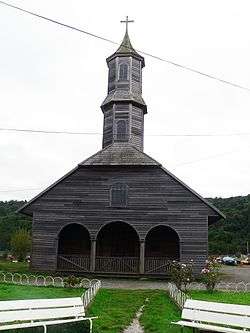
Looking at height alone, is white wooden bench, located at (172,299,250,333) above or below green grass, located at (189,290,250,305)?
above

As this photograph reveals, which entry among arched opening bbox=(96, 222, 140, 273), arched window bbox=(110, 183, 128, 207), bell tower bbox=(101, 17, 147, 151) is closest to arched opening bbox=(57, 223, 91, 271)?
arched opening bbox=(96, 222, 140, 273)

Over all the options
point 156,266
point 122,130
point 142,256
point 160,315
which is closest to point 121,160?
point 122,130

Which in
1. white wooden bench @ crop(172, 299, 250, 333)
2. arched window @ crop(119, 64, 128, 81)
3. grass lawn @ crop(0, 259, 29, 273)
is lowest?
grass lawn @ crop(0, 259, 29, 273)

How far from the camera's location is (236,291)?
22906mm

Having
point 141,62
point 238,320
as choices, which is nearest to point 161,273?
point 141,62

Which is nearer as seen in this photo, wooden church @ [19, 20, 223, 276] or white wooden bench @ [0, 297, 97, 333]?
white wooden bench @ [0, 297, 97, 333]

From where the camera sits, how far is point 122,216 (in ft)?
102

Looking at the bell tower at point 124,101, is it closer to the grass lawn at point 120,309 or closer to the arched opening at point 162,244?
the arched opening at point 162,244

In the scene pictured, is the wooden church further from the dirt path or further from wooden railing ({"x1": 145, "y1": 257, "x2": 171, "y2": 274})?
the dirt path

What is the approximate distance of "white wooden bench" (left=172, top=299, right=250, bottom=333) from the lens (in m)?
9.70

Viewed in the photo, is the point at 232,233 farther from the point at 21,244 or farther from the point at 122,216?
the point at 122,216

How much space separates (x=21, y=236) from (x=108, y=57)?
774 inches

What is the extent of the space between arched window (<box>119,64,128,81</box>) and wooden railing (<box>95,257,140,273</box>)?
1300cm

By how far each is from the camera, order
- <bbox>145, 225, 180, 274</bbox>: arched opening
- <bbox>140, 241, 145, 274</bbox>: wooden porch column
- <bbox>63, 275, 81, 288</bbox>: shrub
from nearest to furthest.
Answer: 1. <bbox>63, 275, 81, 288</bbox>: shrub
2. <bbox>140, 241, 145, 274</bbox>: wooden porch column
3. <bbox>145, 225, 180, 274</bbox>: arched opening
